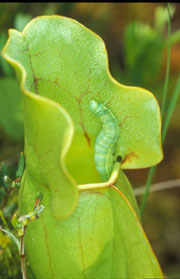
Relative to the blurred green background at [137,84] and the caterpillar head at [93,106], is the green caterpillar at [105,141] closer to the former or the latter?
the caterpillar head at [93,106]

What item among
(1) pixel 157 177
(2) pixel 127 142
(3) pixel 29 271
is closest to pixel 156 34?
(1) pixel 157 177

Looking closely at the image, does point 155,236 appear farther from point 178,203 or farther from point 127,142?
point 127,142

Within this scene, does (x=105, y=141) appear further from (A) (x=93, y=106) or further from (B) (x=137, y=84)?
(B) (x=137, y=84)

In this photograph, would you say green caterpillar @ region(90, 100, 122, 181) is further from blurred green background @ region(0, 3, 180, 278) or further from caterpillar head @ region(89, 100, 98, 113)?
blurred green background @ region(0, 3, 180, 278)

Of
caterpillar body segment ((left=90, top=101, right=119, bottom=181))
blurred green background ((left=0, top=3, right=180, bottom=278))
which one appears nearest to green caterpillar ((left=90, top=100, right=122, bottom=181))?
caterpillar body segment ((left=90, top=101, right=119, bottom=181))

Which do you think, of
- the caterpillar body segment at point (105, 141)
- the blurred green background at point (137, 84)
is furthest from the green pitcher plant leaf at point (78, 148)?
the blurred green background at point (137, 84)

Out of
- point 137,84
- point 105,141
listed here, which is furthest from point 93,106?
point 137,84

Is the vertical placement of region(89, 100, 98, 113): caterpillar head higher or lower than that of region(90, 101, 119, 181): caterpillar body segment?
higher
